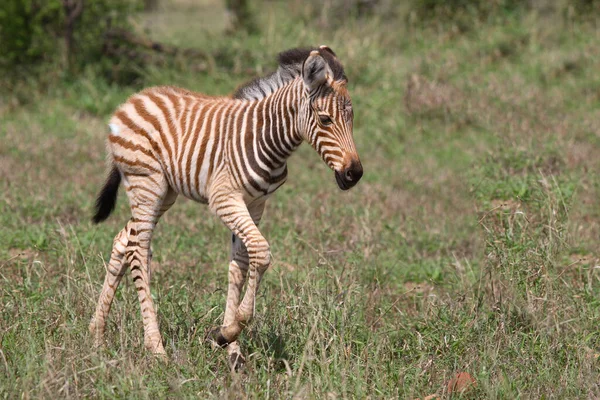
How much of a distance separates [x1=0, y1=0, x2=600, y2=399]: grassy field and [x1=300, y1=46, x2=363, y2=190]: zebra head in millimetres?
1021

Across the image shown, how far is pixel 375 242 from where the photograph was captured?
28.5 feet


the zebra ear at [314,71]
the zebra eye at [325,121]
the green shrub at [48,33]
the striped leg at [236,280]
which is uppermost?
the zebra ear at [314,71]

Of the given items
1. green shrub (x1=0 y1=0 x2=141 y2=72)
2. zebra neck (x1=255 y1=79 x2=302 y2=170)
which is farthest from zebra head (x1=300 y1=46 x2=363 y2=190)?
green shrub (x1=0 y1=0 x2=141 y2=72)

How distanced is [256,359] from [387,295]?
2.07 m

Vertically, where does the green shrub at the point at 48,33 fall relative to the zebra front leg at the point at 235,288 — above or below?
below

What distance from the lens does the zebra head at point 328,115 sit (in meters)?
5.38

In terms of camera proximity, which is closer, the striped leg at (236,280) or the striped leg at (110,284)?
the striped leg at (236,280)

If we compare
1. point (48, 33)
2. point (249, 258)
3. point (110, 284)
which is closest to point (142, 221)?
point (110, 284)

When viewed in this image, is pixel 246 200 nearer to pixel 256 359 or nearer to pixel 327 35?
pixel 256 359

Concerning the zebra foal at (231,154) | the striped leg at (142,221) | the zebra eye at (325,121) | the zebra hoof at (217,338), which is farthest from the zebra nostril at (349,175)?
the striped leg at (142,221)

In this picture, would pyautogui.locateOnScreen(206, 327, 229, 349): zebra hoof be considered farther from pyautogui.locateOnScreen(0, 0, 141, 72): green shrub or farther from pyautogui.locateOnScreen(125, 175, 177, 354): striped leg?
pyautogui.locateOnScreen(0, 0, 141, 72): green shrub

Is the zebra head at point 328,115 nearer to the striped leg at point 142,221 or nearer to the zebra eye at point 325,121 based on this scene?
the zebra eye at point 325,121

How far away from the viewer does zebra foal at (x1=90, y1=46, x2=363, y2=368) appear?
5465 mm

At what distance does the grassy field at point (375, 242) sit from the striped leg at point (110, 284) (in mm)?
110
